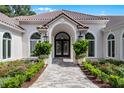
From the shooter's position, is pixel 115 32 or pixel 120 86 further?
pixel 115 32

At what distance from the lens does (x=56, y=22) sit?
24.0m

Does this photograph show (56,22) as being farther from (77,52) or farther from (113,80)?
(113,80)

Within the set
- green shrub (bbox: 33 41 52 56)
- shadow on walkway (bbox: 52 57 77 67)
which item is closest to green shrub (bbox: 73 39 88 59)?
shadow on walkway (bbox: 52 57 77 67)

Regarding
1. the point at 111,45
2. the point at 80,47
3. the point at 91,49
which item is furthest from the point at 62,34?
the point at 80,47

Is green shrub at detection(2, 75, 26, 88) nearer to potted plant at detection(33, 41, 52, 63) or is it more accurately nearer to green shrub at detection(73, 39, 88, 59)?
potted plant at detection(33, 41, 52, 63)

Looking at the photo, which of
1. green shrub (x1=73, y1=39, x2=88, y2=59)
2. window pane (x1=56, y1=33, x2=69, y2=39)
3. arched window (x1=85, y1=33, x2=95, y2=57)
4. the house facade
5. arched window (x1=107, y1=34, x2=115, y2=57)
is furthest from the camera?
window pane (x1=56, y1=33, x2=69, y2=39)

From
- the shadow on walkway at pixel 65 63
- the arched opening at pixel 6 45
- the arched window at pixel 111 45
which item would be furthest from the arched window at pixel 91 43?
the arched opening at pixel 6 45

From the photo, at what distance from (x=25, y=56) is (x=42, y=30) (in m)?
4.76

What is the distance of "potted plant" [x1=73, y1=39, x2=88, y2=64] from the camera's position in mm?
22359

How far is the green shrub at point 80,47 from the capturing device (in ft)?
73.4

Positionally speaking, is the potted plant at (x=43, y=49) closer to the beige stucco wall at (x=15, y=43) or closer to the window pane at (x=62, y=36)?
the beige stucco wall at (x=15, y=43)

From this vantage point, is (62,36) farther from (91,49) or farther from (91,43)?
(91,49)

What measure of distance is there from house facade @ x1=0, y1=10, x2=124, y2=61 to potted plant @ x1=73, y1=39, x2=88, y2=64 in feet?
3.94
